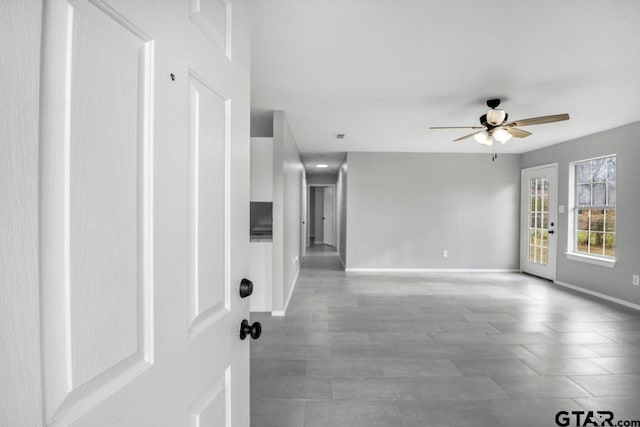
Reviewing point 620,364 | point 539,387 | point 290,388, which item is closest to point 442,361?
point 539,387

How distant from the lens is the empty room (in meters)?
0.46

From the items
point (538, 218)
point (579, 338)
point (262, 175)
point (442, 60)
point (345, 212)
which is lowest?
point (579, 338)

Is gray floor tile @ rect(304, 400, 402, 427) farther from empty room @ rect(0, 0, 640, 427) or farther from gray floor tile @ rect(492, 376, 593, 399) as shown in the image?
gray floor tile @ rect(492, 376, 593, 399)

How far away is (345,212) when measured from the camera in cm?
743

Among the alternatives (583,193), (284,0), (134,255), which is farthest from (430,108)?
(134,255)

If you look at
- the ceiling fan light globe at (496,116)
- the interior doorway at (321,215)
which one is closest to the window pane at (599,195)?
the ceiling fan light globe at (496,116)

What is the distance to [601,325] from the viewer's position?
3.78 metres

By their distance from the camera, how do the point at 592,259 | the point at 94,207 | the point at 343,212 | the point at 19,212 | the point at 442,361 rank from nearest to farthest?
1. the point at 19,212
2. the point at 94,207
3. the point at 442,361
4. the point at 592,259
5. the point at 343,212

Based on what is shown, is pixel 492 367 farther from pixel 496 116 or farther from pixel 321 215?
pixel 321 215

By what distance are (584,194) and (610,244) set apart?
937 millimetres

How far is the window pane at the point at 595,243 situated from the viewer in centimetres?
518

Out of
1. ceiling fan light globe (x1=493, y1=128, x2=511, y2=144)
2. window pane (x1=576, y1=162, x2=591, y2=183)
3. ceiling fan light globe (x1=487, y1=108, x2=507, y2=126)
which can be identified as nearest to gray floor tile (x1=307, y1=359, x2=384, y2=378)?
ceiling fan light globe (x1=493, y1=128, x2=511, y2=144)

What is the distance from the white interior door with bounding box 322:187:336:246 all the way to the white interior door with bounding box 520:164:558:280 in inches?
248

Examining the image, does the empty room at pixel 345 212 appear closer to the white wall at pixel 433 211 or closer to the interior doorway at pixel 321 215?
the white wall at pixel 433 211
